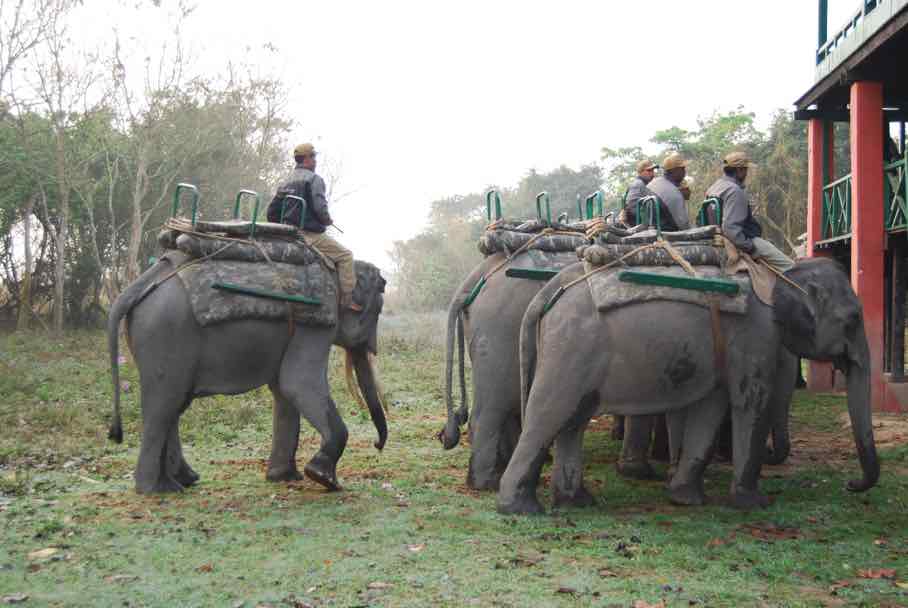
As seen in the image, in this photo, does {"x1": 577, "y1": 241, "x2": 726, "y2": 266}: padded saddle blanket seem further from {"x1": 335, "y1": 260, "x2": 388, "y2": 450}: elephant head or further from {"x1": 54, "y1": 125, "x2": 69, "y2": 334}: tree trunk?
{"x1": 54, "y1": 125, "x2": 69, "y2": 334}: tree trunk

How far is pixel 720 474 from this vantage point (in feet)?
26.8

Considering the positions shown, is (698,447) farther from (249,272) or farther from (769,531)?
(249,272)

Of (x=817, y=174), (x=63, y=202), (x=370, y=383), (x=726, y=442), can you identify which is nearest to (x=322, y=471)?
(x=370, y=383)

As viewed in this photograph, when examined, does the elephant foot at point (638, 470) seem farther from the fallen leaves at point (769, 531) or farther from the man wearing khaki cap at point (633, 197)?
the man wearing khaki cap at point (633, 197)

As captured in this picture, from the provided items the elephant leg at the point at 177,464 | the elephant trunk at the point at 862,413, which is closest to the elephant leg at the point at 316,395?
the elephant leg at the point at 177,464

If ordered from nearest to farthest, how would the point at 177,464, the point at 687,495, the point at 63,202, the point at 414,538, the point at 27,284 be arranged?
1. the point at 414,538
2. the point at 687,495
3. the point at 177,464
4. the point at 63,202
5. the point at 27,284

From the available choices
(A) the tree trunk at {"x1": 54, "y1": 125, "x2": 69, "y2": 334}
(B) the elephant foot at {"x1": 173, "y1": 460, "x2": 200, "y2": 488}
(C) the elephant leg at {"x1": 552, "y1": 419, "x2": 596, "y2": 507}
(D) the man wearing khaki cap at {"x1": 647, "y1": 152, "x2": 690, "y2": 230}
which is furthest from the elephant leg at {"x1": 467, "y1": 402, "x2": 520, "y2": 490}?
(A) the tree trunk at {"x1": 54, "y1": 125, "x2": 69, "y2": 334}

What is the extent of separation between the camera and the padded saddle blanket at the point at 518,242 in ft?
25.1

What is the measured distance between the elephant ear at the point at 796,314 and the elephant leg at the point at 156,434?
14.2 feet

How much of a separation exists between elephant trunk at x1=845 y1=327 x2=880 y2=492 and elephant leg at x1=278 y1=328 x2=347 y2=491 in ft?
11.9

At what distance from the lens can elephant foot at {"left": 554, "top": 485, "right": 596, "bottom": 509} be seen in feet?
21.4

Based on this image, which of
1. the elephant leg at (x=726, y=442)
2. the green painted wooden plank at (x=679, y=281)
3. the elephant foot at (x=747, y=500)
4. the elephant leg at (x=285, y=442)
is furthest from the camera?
the elephant leg at (x=726, y=442)

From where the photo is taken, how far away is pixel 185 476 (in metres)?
7.45

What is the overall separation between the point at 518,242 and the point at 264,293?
208 cm
